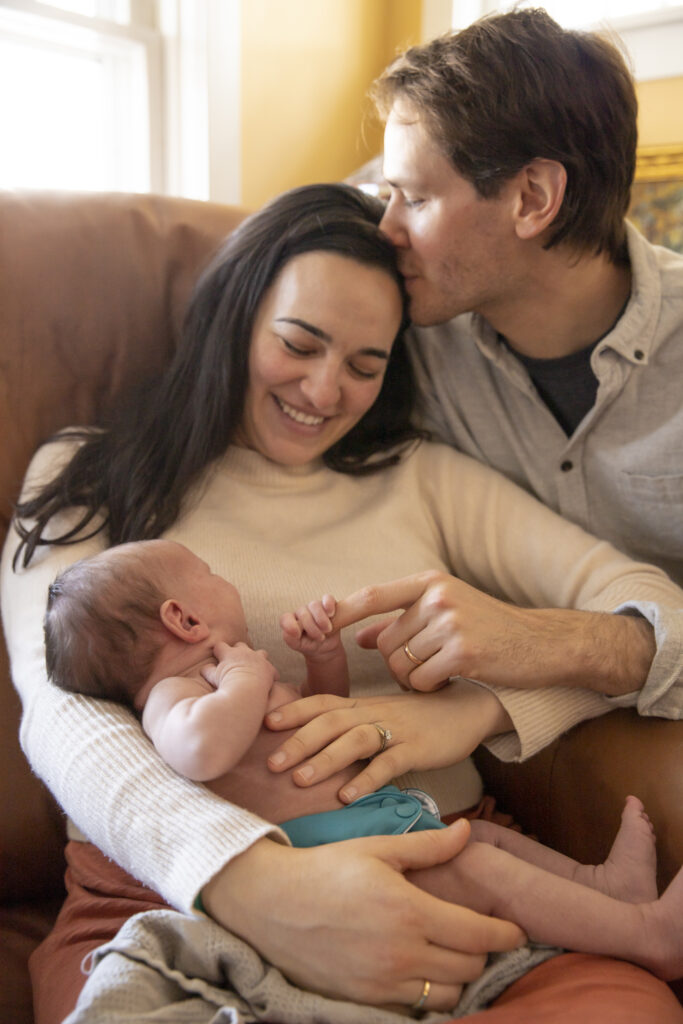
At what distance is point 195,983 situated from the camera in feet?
2.75

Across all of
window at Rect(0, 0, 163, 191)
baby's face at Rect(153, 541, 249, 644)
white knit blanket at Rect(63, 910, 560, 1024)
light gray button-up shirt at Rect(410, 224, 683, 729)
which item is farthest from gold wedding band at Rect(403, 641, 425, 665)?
window at Rect(0, 0, 163, 191)

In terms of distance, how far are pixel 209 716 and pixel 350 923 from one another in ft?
0.80

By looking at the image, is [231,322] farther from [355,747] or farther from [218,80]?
[218,80]

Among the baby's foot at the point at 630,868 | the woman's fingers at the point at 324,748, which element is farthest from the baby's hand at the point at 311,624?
the baby's foot at the point at 630,868

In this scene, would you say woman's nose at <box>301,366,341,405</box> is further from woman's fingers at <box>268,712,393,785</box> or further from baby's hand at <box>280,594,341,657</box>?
woman's fingers at <box>268,712,393,785</box>

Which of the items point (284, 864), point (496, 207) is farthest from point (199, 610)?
point (496, 207)

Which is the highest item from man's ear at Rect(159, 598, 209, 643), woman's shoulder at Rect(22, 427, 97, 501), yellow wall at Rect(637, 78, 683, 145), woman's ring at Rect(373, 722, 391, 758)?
yellow wall at Rect(637, 78, 683, 145)

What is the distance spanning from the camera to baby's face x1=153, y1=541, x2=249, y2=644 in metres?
1.08

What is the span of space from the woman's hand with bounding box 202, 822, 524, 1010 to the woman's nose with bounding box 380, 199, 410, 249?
0.99 metres

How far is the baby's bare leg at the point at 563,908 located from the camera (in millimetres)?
928

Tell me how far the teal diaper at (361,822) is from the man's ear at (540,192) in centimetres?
98

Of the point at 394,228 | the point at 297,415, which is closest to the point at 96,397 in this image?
the point at 297,415

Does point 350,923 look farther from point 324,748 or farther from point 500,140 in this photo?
point 500,140

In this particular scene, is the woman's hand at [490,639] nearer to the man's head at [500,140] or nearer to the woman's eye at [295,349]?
the woman's eye at [295,349]
